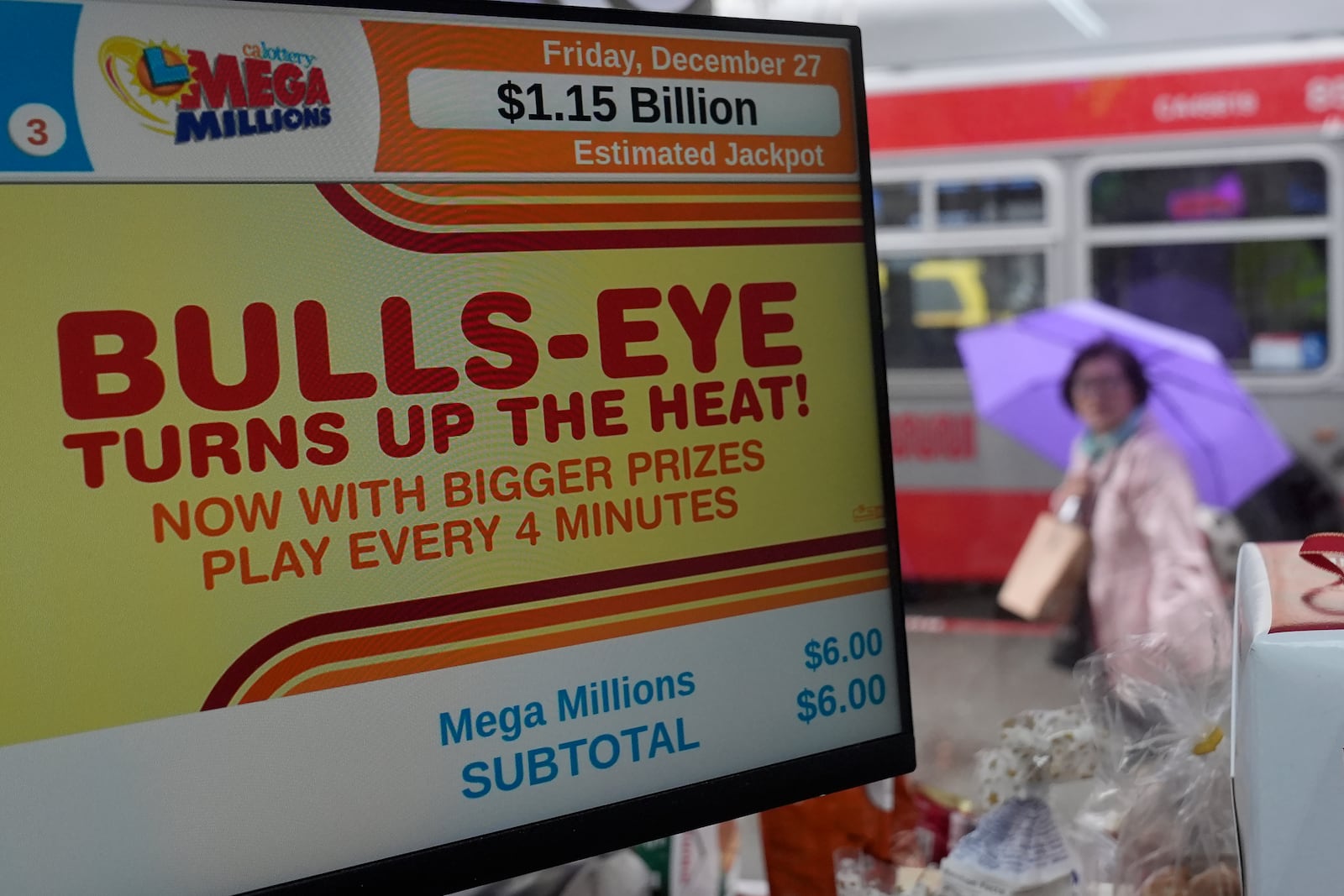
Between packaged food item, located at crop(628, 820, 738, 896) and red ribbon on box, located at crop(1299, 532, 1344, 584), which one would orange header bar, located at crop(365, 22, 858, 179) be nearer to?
red ribbon on box, located at crop(1299, 532, 1344, 584)

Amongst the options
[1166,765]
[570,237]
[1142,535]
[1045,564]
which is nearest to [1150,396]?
[1142,535]

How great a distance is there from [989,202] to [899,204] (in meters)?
0.39

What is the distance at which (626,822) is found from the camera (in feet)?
3.33

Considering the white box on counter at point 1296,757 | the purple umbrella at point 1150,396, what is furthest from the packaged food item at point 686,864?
the purple umbrella at point 1150,396

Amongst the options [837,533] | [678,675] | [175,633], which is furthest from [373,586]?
[837,533]

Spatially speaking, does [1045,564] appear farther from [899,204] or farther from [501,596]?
[501,596]

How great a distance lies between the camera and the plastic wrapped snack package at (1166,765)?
1.25 m

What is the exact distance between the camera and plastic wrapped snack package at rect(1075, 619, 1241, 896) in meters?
1.25

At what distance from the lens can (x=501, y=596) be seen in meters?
0.99

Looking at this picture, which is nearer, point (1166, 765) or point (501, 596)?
point (501, 596)

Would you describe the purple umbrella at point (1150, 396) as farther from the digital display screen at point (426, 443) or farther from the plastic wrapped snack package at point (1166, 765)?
the digital display screen at point (426, 443)

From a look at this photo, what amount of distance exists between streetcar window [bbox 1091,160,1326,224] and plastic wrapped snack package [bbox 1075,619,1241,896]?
4.64 metres

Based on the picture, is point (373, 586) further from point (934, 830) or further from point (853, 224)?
point (934, 830)

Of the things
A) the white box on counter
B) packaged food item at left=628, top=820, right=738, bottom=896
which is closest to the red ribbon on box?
the white box on counter
